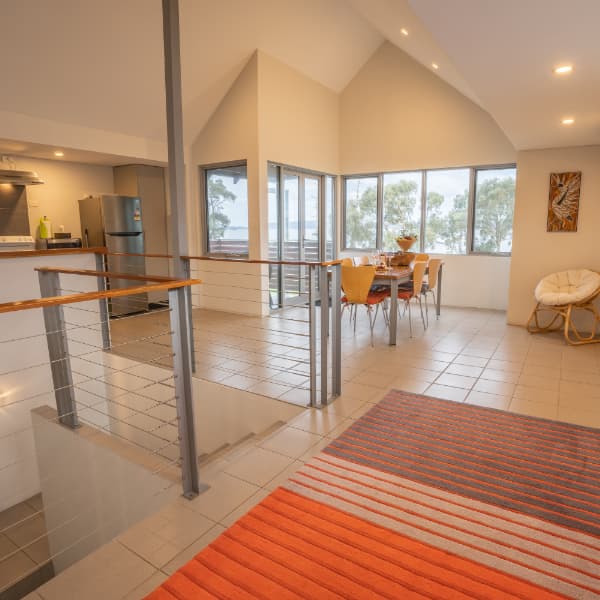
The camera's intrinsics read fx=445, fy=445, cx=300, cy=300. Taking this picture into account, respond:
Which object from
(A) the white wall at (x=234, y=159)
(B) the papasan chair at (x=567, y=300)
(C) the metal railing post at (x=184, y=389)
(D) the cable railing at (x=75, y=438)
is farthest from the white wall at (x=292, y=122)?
(C) the metal railing post at (x=184, y=389)

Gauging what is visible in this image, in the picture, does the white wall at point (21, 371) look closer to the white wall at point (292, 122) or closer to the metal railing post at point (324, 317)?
the metal railing post at point (324, 317)

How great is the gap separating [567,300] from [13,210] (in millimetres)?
6542

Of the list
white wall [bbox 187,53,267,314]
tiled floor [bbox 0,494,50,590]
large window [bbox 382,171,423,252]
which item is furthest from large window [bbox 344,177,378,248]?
tiled floor [bbox 0,494,50,590]

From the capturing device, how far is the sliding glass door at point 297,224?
21.3ft

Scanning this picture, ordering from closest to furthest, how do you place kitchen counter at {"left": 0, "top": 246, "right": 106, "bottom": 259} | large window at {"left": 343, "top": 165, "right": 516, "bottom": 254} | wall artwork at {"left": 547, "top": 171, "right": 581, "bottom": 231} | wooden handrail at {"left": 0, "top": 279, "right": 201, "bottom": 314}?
1. wooden handrail at {"left": 0, "top": 279, "right": 201, "bottom": 314}
2. kitchen counter at {"left": 0, "top": 246, "right": 106, "bottom": 259}
3. wall artwork at {"left": 547, "top": 171, "right": 581, "bottom": 231}
4. large window at {"left": 343, "top": 165, "right": 516, "bottom": 254}

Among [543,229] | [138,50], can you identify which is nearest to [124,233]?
[138,50]

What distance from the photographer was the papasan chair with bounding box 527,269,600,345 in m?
4.74

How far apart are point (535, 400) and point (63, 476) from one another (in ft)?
11.5

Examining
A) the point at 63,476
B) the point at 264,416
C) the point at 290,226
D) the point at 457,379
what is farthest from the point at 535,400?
the point at 290,226

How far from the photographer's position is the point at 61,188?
20.2 ft

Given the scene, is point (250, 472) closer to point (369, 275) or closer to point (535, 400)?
point (535, 400)

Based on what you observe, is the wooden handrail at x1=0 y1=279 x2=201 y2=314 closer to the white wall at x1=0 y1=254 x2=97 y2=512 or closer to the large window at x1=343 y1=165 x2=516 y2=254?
the white wall at x1=0 y1=254 x2=97 y2=512

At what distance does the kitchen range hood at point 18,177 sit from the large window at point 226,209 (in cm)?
222

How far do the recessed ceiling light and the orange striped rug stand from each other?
2295 millimetres
